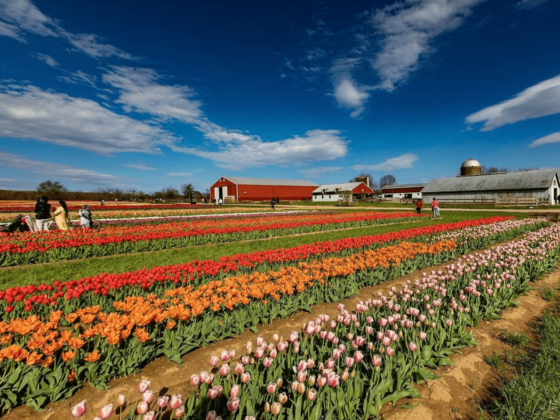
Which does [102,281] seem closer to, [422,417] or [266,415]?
[266,415]

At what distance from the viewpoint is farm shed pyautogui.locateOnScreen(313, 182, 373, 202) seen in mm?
76500

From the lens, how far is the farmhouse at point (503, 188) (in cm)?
4116

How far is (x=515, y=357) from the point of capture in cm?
361

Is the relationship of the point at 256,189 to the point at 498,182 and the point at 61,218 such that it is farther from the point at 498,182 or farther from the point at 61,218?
the point at 61,218

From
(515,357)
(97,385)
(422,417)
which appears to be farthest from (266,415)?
(515,357)

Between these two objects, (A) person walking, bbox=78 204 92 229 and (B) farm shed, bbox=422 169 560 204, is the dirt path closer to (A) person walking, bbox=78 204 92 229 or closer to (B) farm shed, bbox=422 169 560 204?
(A) person walking, bbox=78 204 92 229

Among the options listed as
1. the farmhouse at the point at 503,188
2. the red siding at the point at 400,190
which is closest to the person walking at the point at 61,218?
the farmhouse at the point at 503,188

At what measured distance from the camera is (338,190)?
74.4 m

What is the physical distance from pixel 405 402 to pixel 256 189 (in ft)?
226

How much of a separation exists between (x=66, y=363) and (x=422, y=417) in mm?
3929

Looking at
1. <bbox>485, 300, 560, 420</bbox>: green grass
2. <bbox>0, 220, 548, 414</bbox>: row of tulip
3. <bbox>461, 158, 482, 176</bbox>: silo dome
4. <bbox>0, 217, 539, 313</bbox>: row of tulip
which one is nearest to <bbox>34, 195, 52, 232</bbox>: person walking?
<bbox>0, 217, 539, 313</bbox>: row of tulip

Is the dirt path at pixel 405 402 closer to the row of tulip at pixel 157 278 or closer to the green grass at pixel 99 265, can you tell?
the row of tulip at pixel 157 278

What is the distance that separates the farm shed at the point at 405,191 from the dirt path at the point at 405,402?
82.7 metres

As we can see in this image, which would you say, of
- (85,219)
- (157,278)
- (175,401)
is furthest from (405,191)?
(175,401)
